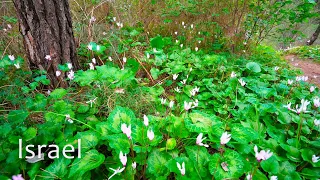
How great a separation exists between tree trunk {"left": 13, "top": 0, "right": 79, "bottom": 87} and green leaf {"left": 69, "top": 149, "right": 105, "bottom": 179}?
1.08 meters

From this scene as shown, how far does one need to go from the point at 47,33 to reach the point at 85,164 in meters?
1.32

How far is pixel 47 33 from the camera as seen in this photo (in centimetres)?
180

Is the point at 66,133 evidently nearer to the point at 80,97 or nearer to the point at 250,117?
the point at 80,97

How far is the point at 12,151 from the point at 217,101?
1722mm

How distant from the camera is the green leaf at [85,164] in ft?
Answer: 3.45

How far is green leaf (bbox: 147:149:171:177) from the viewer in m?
1.17

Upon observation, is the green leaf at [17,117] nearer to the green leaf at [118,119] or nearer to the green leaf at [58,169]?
the green leaf at [58,169]

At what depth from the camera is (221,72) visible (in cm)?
254

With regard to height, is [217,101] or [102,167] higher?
[217,101]

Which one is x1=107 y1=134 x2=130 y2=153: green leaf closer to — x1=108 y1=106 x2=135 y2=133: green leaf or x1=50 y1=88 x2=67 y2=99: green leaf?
x1=108 y1=106 x2=135 y2=133: green leaf

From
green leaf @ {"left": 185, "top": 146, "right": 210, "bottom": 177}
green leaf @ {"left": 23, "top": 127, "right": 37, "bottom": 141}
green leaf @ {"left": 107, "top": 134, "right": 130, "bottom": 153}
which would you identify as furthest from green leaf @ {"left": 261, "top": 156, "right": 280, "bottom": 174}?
green leaf @ {"left": 23, "top": 127, "right": 37, "bottom": 141}

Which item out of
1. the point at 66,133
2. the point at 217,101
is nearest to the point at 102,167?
the point at 66,133

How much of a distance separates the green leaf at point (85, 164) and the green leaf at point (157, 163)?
0.29 m

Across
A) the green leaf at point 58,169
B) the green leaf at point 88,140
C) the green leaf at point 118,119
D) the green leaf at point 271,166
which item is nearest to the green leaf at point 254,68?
the green leaf at point 271,166
